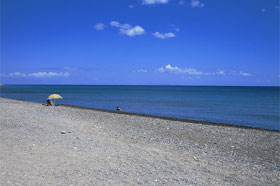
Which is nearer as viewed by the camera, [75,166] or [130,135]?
[75,166]

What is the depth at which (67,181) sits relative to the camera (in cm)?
620

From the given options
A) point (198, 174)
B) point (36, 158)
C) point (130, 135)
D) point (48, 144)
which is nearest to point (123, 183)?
point (198, 174)

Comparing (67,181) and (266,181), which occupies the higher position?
(67,181)

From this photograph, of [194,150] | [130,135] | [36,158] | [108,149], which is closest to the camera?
[36,158]

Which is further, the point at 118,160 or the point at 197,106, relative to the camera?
the point at 197,106

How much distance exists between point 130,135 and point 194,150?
3512 millimetres

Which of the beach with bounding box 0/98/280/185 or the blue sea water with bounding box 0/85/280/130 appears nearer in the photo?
the beach with bounding box 0/98/280/185

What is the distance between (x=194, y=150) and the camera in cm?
1093

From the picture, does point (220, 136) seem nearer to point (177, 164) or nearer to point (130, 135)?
point (130, 135)

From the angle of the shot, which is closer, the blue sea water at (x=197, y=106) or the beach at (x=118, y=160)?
the beach at (x=118, y=160)

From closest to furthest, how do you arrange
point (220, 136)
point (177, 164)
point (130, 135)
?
point (177, 164) < point (130, 135) < point (220, 136)

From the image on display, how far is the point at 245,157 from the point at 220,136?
4.79 metres

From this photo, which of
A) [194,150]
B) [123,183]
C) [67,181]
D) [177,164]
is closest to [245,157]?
[194,150]

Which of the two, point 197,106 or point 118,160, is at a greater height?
point 197,106
